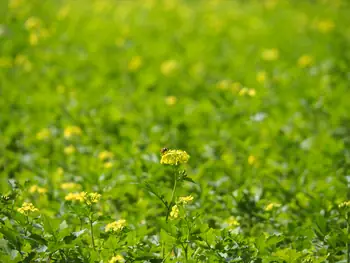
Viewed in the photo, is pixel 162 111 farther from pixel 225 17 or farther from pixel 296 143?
pixel 225 17

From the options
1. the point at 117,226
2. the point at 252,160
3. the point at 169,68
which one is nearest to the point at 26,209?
the point at 117,226

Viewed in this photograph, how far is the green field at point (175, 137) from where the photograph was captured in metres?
2.32

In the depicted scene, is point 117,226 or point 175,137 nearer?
point 117,226

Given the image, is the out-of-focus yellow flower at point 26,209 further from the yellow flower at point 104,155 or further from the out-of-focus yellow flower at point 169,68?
the out-of-focus yellow flower at point 169,68

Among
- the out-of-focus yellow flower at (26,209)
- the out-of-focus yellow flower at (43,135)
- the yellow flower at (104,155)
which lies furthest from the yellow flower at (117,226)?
the out-of-focus yellow flower at (43,135)

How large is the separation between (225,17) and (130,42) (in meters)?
2.01

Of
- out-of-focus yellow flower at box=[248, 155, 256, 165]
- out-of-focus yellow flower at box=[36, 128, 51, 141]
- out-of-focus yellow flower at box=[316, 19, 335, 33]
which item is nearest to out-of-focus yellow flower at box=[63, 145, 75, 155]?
out-of-focus yellow flower at box=[36, 128, 51, 141]

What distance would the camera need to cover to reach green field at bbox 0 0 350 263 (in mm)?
2320

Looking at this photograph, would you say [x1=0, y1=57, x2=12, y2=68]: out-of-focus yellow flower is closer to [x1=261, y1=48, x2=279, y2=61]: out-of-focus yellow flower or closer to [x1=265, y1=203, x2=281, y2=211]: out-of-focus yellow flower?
[x1=261, y1=48, x2=279, y2=61]: out-of-focus yellow flower

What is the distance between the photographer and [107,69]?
5.45 m

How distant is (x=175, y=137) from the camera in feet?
12.9

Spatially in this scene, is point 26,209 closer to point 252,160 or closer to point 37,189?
point 37,189

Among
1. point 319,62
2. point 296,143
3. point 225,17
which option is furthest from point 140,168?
point 225,17

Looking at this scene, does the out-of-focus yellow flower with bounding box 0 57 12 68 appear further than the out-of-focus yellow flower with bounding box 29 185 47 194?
Yes
